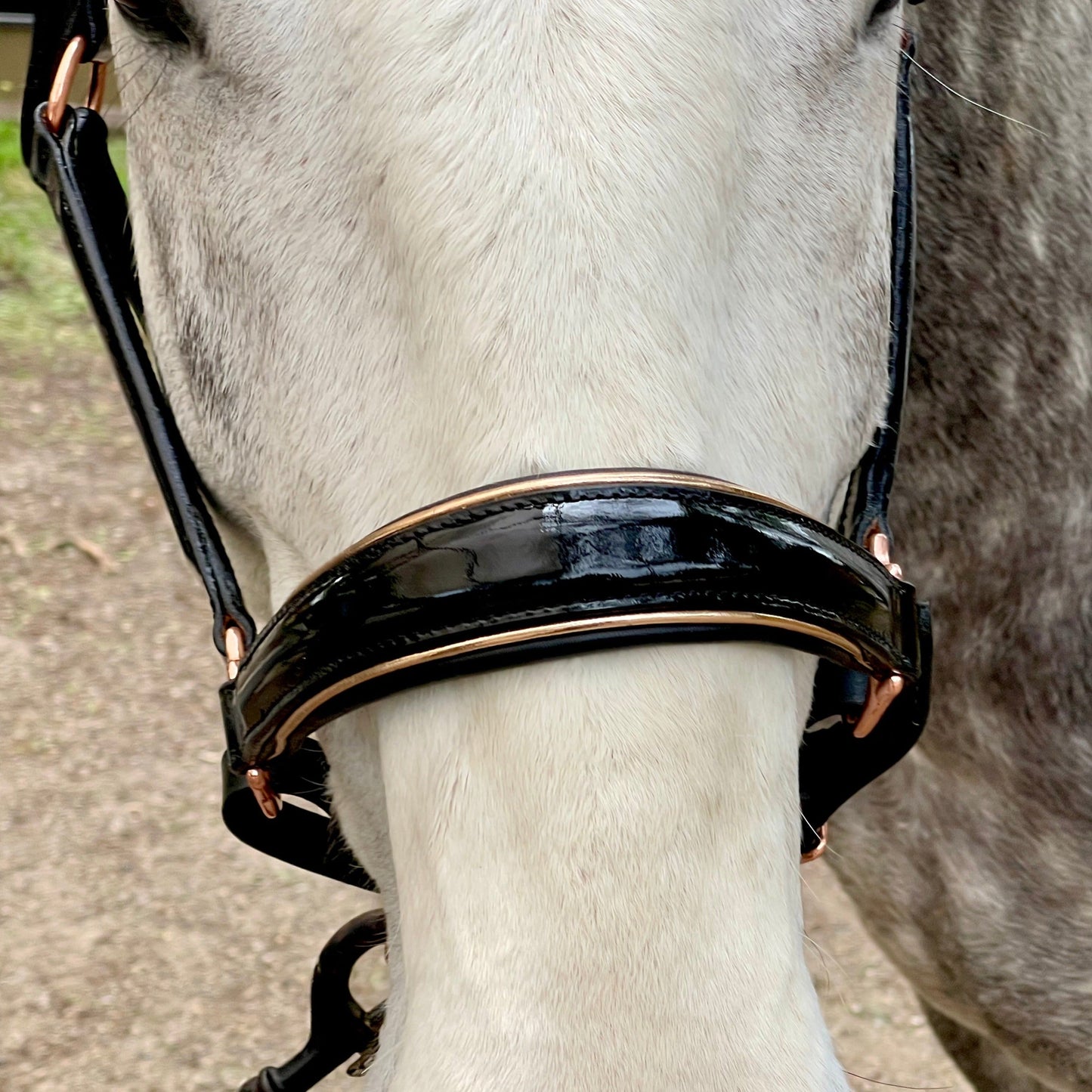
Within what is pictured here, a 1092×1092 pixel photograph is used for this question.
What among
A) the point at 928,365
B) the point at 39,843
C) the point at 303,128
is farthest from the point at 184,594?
the point at 303,128

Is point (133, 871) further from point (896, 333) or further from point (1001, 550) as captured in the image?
point (896, 333)

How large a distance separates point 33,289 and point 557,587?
15.0 ft

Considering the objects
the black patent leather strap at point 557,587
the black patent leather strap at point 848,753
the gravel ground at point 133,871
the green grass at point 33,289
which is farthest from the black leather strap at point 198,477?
the green grass at point 33,289

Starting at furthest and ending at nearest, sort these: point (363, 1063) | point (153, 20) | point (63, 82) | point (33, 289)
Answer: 1. point (33, 289)
2. point (363, 1063)
3. point (63, 82)
4. point (153, 20)

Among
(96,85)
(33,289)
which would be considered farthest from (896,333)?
(33,289)

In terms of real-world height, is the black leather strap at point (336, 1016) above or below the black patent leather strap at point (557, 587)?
below

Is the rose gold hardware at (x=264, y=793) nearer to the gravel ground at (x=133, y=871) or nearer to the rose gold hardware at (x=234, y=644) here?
the rose gold hardware at (x=234, y=644)

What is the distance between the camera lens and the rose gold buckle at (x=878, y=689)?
0.89m

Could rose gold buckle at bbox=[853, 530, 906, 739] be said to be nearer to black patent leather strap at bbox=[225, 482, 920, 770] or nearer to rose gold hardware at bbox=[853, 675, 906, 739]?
rose gold hardware at bbox=[853, 675, 906, 739]

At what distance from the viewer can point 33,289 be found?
470cm

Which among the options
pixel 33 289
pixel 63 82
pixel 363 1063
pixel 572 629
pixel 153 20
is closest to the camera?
pixel 572 629

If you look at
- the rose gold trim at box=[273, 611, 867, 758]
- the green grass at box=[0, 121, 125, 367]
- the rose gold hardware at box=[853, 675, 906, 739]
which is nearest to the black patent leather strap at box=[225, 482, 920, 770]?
the rose gold trim at box=[273, 611, 867, 758]

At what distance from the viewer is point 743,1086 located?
2.06 feet

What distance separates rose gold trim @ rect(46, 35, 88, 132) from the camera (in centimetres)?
105
